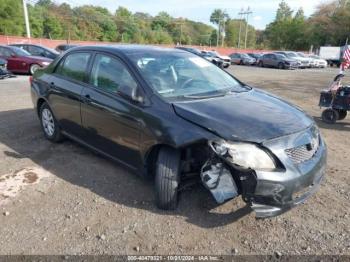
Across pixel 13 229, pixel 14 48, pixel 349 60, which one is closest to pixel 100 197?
pixel 13 229

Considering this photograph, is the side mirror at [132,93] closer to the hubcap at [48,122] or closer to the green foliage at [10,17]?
the hubcap at [48,122]

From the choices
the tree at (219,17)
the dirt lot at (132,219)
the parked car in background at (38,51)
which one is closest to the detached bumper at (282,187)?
the dirt lot at (132,219)

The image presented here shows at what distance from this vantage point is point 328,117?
743cm

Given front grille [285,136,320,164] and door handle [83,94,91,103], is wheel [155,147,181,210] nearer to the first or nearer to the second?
front grille [285,136,320,164]

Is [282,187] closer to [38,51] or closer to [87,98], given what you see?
[87,98]

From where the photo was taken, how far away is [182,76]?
4.12m

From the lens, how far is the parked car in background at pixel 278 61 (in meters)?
29.1

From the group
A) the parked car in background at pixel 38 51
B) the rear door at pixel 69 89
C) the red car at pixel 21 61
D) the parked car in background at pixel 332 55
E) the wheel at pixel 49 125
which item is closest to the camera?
the rear door at pixel 69 89

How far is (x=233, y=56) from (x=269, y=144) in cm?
3441

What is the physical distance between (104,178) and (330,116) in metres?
5.43

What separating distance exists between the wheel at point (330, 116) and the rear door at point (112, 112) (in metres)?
5.26

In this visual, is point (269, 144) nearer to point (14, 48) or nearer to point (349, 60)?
point (349, 60)

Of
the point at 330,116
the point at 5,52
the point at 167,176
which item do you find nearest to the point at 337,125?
the point at 330,116

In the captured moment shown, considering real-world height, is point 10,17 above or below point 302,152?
above
